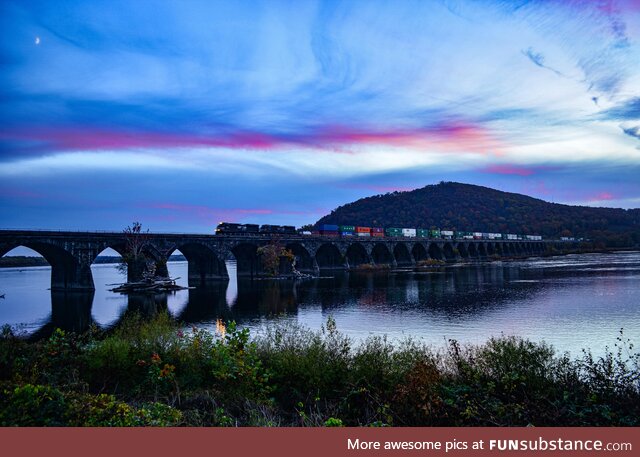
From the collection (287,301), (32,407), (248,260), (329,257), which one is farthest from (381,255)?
(32,407)

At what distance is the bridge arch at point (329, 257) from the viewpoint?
109m

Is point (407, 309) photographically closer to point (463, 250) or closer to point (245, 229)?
point (245, 229)

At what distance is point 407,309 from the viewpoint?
40.1m

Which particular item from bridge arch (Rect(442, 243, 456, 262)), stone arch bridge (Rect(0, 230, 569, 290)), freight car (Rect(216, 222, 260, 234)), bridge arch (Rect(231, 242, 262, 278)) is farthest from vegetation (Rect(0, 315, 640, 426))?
bridge arch (Rect(442, 243, 456, 262))

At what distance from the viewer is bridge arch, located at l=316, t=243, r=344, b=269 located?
109 meters

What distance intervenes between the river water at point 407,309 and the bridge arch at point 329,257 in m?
43.6

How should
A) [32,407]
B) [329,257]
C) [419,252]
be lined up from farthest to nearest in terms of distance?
[419,252] → [329,257] → [32,407]

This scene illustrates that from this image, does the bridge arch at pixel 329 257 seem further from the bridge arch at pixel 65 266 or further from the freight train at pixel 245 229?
the bridge arch at pixel 65 266

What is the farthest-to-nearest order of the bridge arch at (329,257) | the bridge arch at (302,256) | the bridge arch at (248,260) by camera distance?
the bridge arch at (329,257) → the bridge arch at (302,256) → the bridge arch at (248,260)

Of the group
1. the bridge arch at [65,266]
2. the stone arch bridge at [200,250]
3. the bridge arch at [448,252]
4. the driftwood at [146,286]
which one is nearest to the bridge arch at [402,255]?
the stone arch bridge at [200,250]

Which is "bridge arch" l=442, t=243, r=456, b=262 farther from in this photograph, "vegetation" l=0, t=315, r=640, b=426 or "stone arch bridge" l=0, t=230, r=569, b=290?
"vegetation" l=0, t=315, r=640, b=426

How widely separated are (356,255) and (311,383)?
345ft
